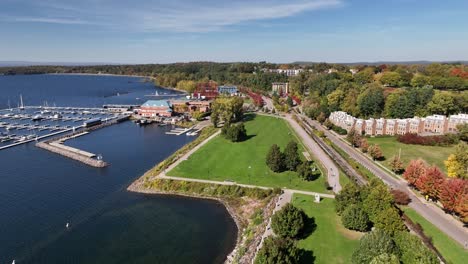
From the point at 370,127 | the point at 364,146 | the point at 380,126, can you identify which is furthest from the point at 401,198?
the point at 380,126

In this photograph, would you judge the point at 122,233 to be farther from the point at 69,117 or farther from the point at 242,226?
the point at 69,117

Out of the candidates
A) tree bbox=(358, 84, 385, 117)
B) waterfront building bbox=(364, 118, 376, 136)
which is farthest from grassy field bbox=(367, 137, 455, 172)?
tree bbox=(358, 84, 385, 117)

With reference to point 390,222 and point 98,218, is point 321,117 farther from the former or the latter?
point 98,218

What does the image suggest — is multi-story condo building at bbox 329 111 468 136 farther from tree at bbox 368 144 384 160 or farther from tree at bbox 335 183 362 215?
tree at bbox 335 183 362 215

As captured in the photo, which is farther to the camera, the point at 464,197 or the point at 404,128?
the point at 404,128

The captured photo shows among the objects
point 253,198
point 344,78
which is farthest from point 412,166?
point 344,78

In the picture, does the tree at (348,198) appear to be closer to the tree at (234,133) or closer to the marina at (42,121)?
the tree at (234,133)
